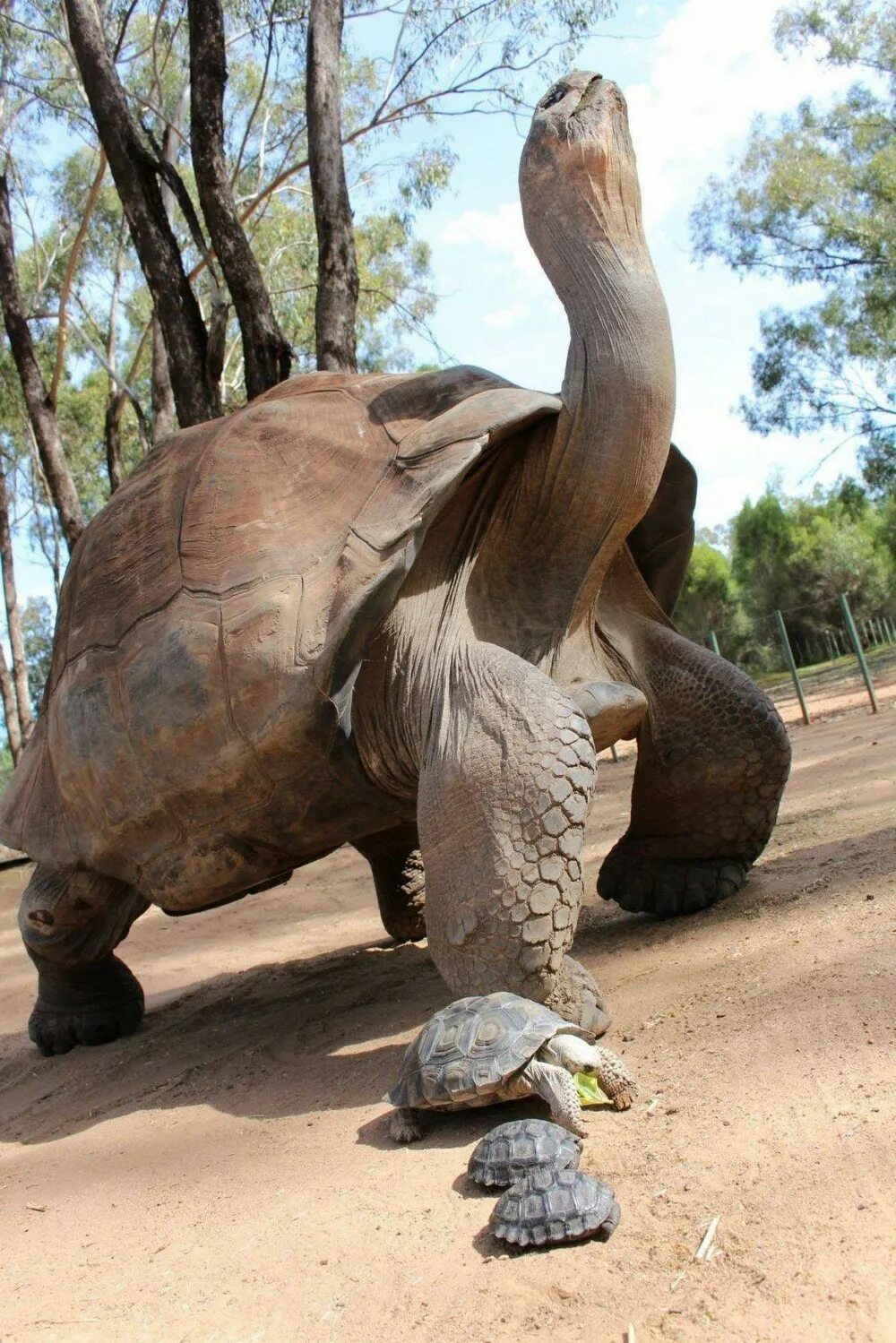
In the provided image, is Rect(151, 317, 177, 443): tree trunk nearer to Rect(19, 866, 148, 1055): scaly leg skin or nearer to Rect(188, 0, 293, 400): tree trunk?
Rect(188, 0, 293, 400): tree trunk

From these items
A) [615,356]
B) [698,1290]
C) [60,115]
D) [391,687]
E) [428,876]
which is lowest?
[698,1290]

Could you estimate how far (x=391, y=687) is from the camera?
364 centimetres

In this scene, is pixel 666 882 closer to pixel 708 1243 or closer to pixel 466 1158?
pixel 466 1158

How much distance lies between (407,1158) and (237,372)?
69.0 feet

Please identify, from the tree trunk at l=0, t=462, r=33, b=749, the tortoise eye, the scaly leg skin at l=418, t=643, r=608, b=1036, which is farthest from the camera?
the tree trunk at l=0, t=462, r=33, b=749

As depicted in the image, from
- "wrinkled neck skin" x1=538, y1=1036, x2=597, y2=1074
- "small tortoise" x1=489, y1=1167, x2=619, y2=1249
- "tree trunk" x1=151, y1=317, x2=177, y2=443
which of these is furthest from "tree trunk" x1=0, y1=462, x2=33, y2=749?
"small tortoise" x1=489, y1=1167, x2=619, y2=1249

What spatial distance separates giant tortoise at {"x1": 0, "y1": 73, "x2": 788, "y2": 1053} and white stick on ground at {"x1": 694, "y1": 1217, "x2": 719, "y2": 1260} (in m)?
1.04

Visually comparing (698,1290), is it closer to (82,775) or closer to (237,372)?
(82,775)

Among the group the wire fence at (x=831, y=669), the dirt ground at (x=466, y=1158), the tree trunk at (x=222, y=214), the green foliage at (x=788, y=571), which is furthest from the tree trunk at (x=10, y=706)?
the green foliage at (x=788, y=571)

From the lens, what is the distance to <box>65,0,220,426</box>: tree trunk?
8523 mm

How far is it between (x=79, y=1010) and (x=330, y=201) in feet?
20.0

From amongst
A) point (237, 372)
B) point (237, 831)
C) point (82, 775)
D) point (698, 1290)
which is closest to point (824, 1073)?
point (698, 1290)

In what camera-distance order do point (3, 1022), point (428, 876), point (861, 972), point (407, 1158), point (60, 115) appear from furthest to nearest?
point (60, 115)
point (3, 1022)
point (428, 876)
point (861, 972)
point (407, 1158)

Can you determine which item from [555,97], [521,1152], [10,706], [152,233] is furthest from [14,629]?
[521,1152]
